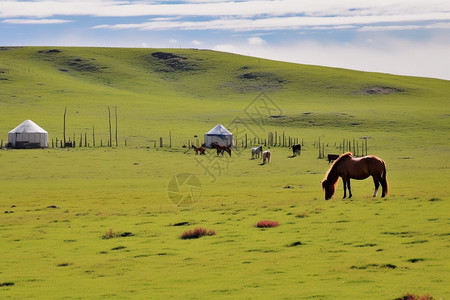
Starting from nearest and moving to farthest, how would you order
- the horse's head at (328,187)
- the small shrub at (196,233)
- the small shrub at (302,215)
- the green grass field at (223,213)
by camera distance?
the green grass field at (223,213) < the small shrub at (196,233) < the small shrub at (302,215) < the horse's head at (328,187)

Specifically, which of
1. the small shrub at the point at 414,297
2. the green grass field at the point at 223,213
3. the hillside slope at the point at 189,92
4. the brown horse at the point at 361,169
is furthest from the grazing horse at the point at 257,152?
the small shrub at the point at 414,297

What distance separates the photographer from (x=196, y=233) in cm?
1898

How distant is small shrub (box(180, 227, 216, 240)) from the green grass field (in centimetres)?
35

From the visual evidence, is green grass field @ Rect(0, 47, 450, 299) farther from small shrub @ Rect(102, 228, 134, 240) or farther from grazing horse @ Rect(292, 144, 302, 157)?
grazing horse @ Rect(292, 144, 302, 157)

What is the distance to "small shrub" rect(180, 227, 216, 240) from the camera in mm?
18781

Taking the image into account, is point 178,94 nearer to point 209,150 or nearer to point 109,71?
point 109,71

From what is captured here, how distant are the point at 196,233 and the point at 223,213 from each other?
455 cm

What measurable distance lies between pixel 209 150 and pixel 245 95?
64602 millimetres

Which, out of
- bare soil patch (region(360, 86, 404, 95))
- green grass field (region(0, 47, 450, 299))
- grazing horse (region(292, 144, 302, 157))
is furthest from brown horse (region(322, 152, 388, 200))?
bare soil patch (region(360, 86, 404, 95))

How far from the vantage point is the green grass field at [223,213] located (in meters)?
13.0

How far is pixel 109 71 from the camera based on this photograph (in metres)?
152

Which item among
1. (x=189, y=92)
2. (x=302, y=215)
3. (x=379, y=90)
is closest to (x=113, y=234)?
(x=302, y=215)

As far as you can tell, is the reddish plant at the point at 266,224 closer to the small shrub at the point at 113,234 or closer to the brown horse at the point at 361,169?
the small shrub at the point at 113,234

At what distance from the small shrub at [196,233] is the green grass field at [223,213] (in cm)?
35
